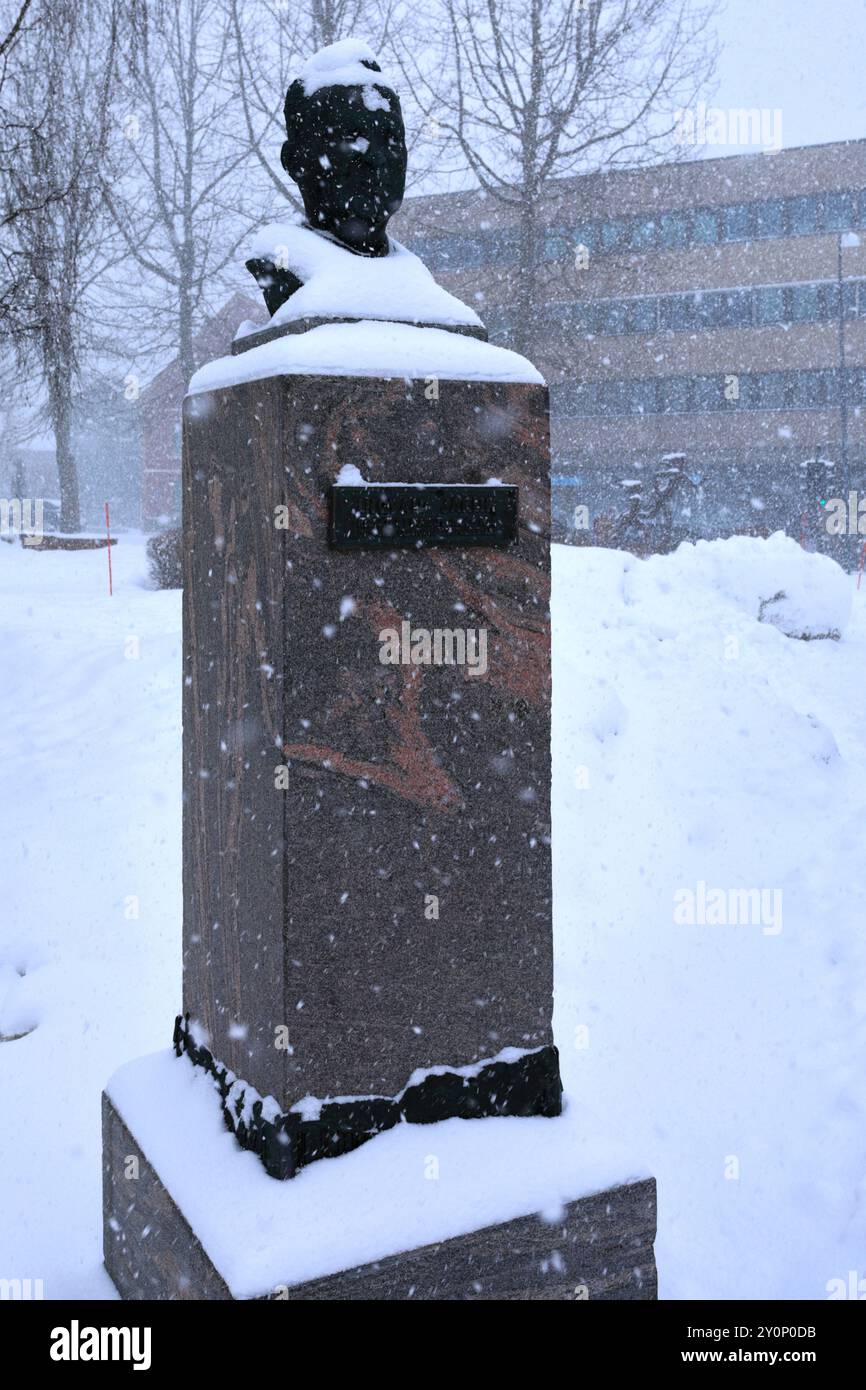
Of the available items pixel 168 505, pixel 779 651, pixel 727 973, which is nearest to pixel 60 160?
pixel 779 651

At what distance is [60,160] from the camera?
9.08 metres

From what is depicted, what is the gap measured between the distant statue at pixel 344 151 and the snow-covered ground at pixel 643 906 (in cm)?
264

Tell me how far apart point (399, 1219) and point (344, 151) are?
2841 mm

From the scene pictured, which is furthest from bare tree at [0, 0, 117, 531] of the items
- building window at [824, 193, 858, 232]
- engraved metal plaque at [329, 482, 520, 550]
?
building window at [824, 193, 858, 232]

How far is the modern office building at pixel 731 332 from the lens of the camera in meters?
39.2

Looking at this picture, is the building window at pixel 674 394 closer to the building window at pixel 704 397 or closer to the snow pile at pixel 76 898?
the building window at pixel 704 397

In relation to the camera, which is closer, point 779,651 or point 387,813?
point 387,813

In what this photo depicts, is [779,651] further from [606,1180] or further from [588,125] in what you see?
[588,125]

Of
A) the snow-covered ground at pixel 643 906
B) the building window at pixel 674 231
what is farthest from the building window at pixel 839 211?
the snow-covered ground at pixel 643 906

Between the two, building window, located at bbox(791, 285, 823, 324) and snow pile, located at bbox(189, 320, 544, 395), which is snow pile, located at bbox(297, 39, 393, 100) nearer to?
snow pile, located at bbox(189, 320, 544, 395)

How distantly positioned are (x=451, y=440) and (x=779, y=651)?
7499 millimetres

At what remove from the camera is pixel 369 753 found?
307cm

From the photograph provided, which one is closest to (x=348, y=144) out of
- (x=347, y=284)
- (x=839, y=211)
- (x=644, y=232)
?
(x=347, y=284)

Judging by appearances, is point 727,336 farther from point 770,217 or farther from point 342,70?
point 342,70
